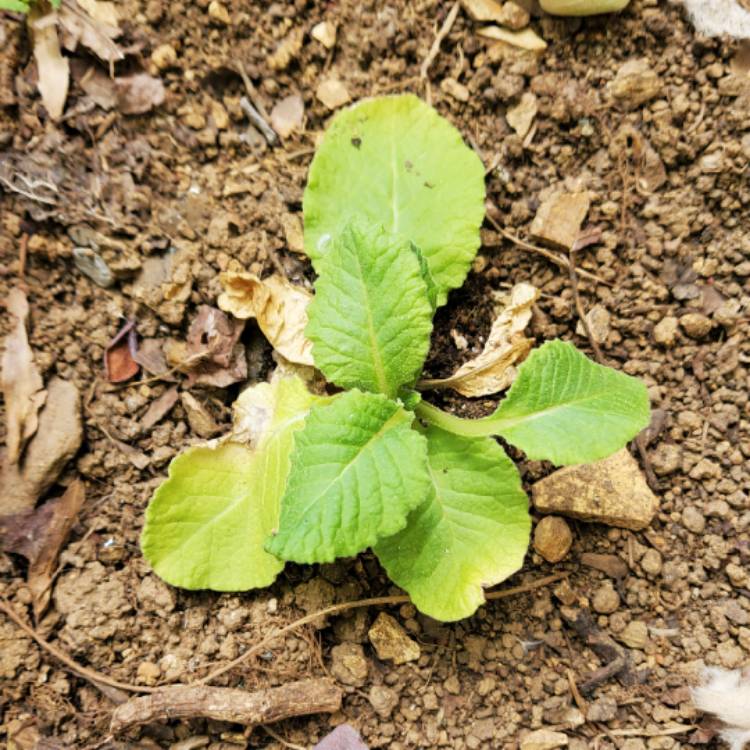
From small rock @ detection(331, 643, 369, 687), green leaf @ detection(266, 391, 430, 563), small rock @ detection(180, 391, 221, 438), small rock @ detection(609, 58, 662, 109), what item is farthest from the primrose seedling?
small rock @ detection(609, 58, 662, 109)

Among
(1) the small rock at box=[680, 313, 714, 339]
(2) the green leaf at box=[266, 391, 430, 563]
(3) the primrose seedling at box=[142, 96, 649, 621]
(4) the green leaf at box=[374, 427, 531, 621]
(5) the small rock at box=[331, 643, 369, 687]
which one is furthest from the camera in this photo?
(1) the small rock at box=[680, 313, 714, 339]

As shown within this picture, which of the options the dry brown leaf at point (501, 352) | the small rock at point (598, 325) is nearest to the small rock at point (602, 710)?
the dry brown leaf at point (501, 352)

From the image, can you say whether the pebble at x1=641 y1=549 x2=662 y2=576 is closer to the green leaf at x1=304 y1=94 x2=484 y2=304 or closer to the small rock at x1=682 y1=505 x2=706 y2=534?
the small rock at x1=682 y1=505 x2=706 y2=534

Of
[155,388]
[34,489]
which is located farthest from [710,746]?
[34,489]

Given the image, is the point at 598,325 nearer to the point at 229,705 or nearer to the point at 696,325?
the point at 696,325

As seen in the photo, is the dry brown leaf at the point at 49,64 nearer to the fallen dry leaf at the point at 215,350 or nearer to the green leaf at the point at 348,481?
the fallen dry leaf at the point at 215,350
